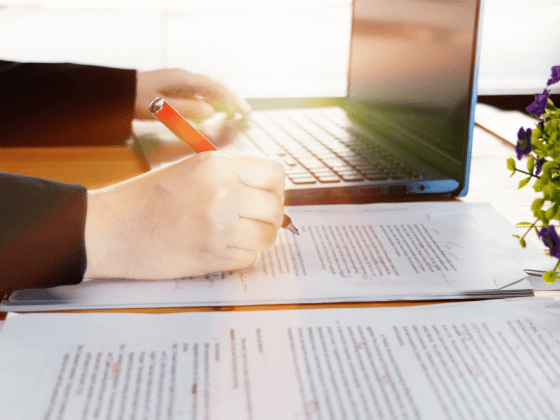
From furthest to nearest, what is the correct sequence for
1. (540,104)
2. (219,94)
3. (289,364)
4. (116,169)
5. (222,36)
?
(222,36) → (219,94) → (116,169) → (540,104) → (289,364)

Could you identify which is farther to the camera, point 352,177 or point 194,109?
point 194,109

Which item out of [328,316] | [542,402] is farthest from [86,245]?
[542,402]

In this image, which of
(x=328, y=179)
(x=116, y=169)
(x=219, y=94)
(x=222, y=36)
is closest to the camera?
(x=328, y=179)

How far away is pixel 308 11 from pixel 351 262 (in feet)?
7.56

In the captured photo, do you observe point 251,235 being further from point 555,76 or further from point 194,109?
point 194,109

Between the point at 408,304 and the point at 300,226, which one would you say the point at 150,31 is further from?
the point at 408,304

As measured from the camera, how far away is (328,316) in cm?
45

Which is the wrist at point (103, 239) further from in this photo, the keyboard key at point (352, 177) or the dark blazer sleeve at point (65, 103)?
the dark blazer sleeve at point (65, 103)

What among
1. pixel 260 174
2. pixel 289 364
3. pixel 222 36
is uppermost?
pixel 222 36

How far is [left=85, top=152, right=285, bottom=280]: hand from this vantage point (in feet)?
1.70

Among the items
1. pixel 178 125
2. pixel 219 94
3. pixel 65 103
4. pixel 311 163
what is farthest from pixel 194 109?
pixel 178 125

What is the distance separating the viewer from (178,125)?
0.54 meters

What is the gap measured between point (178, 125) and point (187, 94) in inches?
22.9

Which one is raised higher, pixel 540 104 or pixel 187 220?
pixel 540 104
